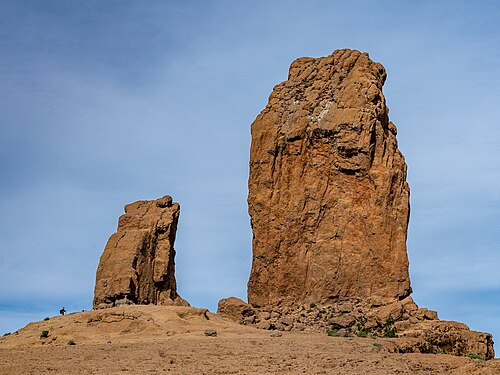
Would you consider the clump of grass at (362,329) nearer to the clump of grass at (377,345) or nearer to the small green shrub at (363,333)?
the small green shrub at (363,333)

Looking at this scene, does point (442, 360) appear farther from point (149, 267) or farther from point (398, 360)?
point (149, 267)

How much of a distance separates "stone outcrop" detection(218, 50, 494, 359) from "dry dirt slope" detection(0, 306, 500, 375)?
16.3 ft

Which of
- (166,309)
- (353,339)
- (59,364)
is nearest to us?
(59,364)

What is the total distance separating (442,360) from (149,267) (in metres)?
18.5

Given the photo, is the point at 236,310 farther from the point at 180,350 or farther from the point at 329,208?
the point at 180,350

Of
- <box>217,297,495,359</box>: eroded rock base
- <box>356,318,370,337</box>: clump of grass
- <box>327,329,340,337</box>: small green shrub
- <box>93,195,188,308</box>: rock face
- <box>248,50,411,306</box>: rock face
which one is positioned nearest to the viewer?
<box>327,329,340,337</box>: small green shrub

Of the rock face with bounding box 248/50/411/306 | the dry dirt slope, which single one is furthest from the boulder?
the dry dirt slope

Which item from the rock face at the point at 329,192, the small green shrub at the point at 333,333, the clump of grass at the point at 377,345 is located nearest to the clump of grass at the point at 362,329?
the small green shrub at the point at 333,333

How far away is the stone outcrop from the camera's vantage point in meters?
34.9

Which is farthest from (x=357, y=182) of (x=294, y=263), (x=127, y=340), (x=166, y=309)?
(x=127, y=340)

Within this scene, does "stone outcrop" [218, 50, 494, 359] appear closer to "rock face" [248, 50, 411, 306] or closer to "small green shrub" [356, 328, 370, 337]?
"rock face" [248, 50, 411, 306]

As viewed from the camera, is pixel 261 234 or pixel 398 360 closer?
pixel 398 360

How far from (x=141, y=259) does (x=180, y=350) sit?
572 inches

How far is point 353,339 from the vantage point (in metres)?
27.5
